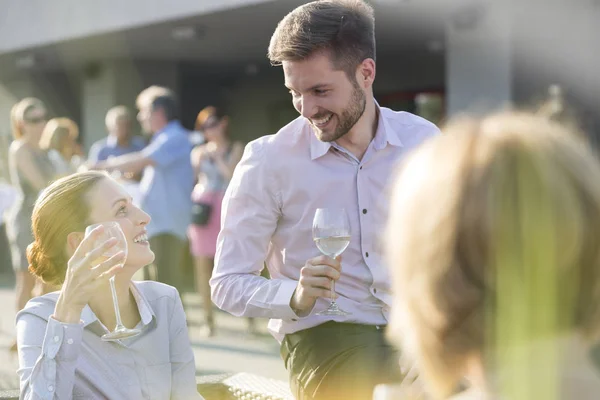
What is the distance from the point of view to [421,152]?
130 cm

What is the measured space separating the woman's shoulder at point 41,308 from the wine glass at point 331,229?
825 millimetres

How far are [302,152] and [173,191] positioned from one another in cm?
455

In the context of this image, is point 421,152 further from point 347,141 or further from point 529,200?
point 347,141

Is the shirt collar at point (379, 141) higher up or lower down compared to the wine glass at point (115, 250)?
higher up

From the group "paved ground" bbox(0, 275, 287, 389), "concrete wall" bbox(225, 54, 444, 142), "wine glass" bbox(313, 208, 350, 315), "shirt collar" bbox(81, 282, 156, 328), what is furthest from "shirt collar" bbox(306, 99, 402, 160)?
"concrete wall" bbox(225, 54, 444, 142)

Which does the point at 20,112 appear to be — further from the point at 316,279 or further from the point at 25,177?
the point at 316,279

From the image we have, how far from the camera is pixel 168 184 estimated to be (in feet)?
25.5

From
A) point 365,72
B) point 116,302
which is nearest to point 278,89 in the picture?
point 365,72

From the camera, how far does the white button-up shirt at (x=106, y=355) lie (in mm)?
2641

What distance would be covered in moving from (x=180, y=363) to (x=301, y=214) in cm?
66

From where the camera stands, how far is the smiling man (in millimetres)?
3162

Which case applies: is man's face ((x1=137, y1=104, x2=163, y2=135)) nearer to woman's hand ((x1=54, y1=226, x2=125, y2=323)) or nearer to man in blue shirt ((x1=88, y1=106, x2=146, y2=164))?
man in blue shirt ((x1=88, y1=106, x2=146, y2=164))

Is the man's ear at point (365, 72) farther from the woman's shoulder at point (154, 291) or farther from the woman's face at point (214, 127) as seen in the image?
the woman's face at point (214, 127)

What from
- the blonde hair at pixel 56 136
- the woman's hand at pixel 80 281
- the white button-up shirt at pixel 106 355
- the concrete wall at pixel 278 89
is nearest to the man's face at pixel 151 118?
the blonde hair at pixel 56 136
